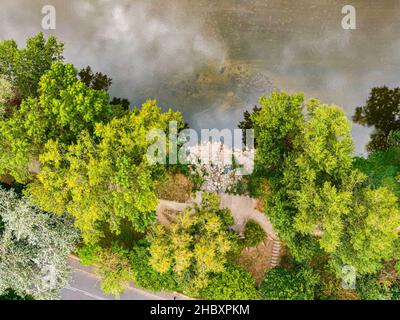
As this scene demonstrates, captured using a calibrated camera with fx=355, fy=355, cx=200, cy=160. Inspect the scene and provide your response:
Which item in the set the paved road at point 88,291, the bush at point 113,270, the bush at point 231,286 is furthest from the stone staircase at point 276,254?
the bush at point 113,270

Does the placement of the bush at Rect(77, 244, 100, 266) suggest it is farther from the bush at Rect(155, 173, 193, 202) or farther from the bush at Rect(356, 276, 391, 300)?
the bush at Rect(356, 276, 391, 300)

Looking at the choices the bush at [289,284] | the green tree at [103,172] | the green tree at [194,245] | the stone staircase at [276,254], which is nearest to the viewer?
the green tree at [103,172]

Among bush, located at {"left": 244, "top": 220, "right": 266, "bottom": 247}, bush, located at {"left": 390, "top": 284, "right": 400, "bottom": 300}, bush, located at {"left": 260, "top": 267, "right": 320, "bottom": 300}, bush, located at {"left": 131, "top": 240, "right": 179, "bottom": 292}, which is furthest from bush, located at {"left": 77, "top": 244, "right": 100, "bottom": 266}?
bush, located at {"left": 390, "top": 284, "right": 400, "bottom": 300}

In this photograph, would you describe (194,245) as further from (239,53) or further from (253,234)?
(239,53)

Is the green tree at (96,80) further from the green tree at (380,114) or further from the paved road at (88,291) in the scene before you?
the green tree at (380,114)

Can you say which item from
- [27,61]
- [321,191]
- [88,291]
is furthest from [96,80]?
[321,191]

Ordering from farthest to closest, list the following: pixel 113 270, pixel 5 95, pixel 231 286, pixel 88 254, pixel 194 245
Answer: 1. pixel 88 254
2. pixel 113 270
3. pixel 231 286
4. pixel 194 245
5. pixel 5 95

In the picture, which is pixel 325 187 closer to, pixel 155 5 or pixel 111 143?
pixel 111 143
